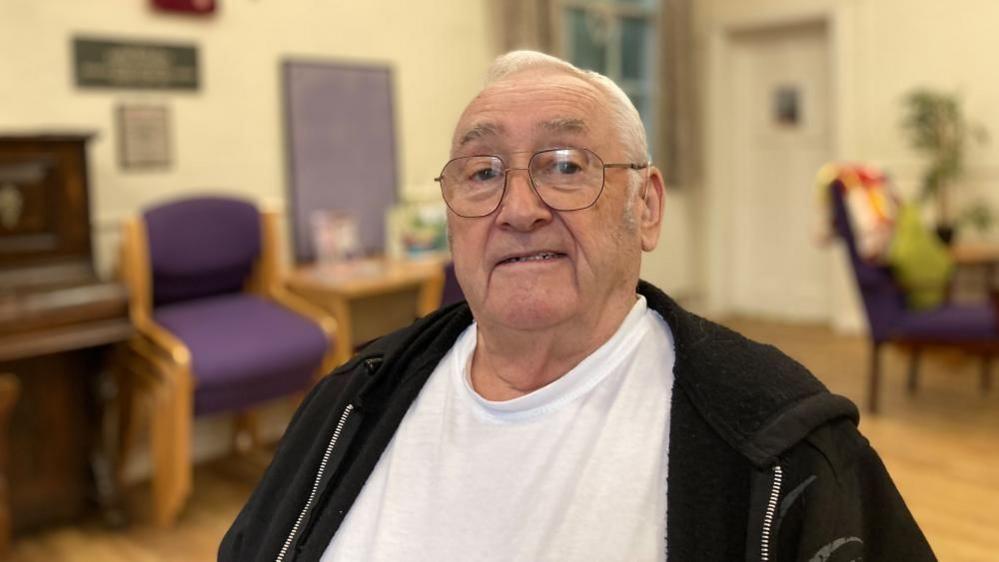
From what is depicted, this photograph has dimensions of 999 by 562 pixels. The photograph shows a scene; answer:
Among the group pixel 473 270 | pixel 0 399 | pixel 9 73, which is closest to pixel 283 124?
pixel 9 73

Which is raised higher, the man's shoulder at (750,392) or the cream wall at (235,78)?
the cream wall at (235,78)

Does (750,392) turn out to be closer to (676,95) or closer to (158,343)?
(158,343)

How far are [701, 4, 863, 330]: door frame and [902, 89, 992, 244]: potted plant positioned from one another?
515mm

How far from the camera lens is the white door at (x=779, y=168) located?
6.07 meters

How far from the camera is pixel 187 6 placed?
3.66 meters

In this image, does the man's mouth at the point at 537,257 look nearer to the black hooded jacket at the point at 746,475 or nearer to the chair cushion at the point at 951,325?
the black hooded jacket at the point at 746,475

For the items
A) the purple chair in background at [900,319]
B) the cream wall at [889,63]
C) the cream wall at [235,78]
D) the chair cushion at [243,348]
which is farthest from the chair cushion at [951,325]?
the chair cushion at [243,348]

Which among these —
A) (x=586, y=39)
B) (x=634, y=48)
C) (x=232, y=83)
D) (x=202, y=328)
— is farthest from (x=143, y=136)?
(x=634, y=48)

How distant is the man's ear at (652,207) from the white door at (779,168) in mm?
5021

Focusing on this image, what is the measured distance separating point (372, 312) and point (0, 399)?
191 centimetres

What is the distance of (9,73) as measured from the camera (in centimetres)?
324

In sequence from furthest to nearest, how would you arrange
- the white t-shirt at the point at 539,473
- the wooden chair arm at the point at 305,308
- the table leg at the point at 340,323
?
the table leg at the point at 340,323
the wooden chair arm at the point at 305,308
the white t-shirt at the point at 539,473

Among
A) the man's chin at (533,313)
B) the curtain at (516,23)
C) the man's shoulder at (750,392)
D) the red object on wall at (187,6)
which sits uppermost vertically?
the curtain at (516,23)

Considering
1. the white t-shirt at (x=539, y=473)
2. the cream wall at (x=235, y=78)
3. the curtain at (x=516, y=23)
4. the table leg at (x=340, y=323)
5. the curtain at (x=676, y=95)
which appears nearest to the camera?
the white t-shirt at (x=539, y=473)
